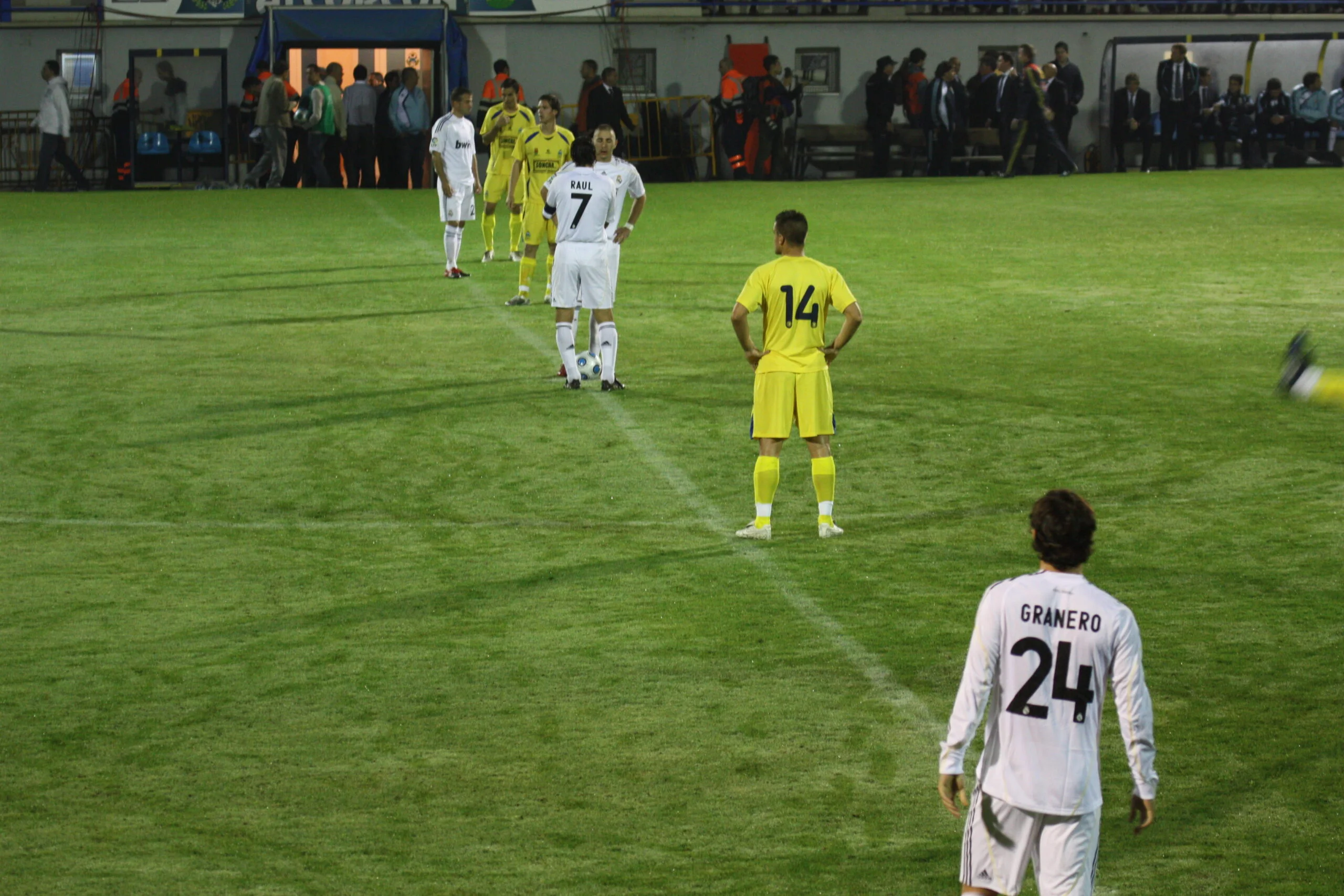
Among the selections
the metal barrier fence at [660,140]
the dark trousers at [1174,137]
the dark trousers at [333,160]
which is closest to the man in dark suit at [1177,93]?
the dark trousers at [1174,137]

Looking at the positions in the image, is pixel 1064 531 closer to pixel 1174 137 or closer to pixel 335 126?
pixel 335 126

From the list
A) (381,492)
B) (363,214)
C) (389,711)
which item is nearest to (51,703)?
(389,711)

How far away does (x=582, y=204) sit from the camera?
Result: 14023 mm

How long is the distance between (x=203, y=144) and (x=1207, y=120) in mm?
21095

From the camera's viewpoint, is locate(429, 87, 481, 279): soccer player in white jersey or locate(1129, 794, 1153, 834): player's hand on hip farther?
locate(429, 87, 481, 279): soccer player in white jersey

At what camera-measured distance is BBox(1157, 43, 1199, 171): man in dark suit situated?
37.9 metres

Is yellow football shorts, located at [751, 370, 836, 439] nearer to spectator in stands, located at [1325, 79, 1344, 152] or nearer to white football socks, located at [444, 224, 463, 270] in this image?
white football socks, located at [444, 224, 463, 270]

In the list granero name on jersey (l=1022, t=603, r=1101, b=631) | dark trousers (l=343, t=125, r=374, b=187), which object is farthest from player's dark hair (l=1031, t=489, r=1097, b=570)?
dark trousers (l=343, t=125, r=374, b=187)

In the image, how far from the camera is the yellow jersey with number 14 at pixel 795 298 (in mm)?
9836

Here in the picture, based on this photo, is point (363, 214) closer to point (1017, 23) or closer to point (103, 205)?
point (103, 205)

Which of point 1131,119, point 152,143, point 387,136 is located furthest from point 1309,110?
point 152,143

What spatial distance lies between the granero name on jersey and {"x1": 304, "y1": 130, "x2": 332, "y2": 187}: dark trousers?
3230cm

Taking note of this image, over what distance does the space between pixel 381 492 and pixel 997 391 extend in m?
5.50

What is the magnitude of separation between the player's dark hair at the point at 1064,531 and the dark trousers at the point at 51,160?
110 ft
